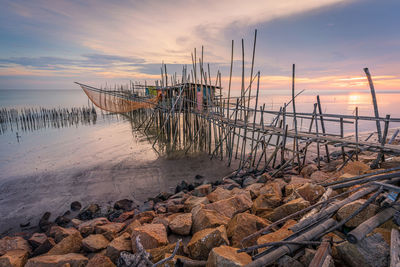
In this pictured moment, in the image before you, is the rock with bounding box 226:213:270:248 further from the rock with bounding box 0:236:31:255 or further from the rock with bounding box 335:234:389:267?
the rock with bounding box 0:236:31:255

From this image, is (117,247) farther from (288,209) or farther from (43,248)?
(288,209)

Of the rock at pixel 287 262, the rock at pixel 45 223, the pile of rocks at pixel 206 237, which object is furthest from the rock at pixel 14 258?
the rock at pixel 287 262

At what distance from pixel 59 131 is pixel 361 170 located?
1814cm

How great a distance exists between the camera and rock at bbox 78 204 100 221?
16.0 feet

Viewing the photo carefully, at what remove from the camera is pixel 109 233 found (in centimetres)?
338

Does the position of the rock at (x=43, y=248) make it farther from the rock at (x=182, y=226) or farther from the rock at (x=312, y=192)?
the rock at (x=312, y=192)

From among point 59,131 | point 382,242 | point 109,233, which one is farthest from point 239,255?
point 59,131

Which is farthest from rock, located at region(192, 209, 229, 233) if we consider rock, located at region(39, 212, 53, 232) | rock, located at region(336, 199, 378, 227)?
rock, located at region(39, 212, 53, 232)

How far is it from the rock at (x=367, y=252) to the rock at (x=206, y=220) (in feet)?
5.05

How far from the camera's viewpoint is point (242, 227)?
269cm

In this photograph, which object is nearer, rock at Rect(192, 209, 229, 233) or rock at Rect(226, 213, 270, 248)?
rock at Rect(226, 213, 270, 248)

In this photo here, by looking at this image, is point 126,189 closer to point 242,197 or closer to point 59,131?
point 242,197

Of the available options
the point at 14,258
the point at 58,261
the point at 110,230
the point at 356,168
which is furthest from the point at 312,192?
the point at 14,258

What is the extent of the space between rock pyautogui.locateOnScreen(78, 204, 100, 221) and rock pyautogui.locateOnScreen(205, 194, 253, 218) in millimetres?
3020
